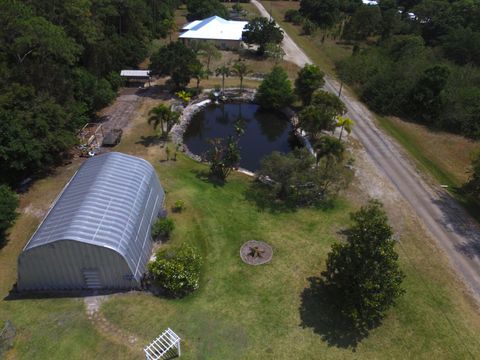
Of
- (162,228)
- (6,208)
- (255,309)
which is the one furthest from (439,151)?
(6,208)

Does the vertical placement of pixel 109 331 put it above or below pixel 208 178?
below

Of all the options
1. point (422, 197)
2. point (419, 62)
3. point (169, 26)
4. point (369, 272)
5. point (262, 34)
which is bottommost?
point (422, 197)

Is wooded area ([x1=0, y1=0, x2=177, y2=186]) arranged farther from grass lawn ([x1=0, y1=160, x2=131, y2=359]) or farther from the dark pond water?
the dark pond water

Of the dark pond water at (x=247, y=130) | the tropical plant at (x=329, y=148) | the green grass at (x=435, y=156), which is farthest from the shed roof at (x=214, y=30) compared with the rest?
the tropical plant at (x=329, y=148)

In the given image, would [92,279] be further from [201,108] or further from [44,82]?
[201,108]

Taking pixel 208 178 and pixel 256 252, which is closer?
pixel 256 252

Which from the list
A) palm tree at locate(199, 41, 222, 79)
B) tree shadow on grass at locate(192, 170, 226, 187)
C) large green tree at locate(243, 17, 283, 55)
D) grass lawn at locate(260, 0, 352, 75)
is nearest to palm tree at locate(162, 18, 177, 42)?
palm tree at locate(199, 41, 222, 79)

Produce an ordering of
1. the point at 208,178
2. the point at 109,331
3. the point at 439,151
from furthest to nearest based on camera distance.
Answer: the point at 439,151
the point at 208,178
the point at 109,331

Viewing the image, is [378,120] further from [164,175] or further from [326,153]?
[164,175]
